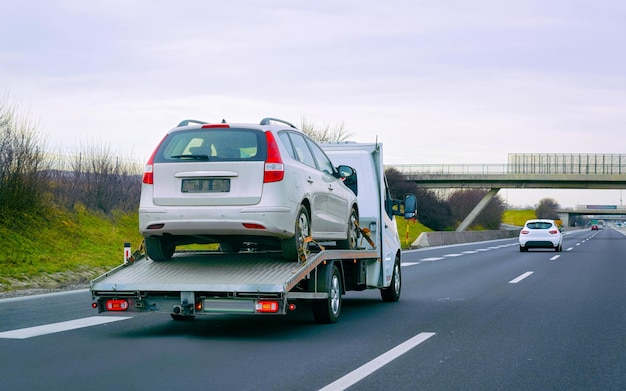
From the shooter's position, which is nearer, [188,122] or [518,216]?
[188,122]

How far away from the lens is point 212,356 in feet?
24.0

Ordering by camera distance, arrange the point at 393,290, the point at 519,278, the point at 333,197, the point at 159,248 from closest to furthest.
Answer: the point at 159,248 → the point at 333,197 → the point at 393,290 → the point at 519,278

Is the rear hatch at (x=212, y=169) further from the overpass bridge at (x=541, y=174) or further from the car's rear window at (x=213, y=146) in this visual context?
the overpass bridge at (x=541, y=174)

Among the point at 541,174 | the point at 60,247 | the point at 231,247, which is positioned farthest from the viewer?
the point at 541,174

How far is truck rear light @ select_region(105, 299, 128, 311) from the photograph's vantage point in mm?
8484

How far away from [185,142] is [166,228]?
3.28 feet

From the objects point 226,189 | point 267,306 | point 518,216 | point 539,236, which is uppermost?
point 226,189

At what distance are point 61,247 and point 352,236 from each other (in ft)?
39.3

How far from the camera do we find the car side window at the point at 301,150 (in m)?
9.52

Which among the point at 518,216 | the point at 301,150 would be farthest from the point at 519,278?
the point at 518,216

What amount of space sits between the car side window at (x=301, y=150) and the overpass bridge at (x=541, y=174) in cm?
6070

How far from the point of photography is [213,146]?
884 cm

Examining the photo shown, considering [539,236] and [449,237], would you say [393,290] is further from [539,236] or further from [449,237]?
[449,237]

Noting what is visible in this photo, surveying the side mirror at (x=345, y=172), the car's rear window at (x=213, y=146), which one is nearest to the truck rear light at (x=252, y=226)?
the car's rear window at (x=213, y=146)
